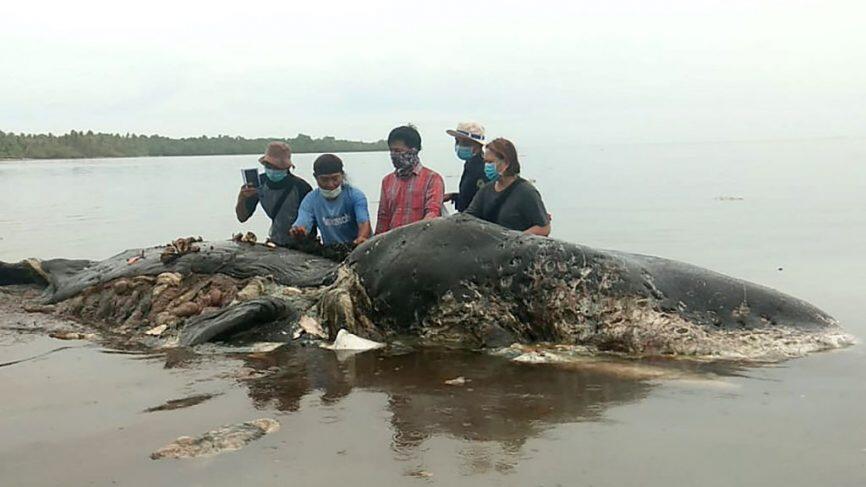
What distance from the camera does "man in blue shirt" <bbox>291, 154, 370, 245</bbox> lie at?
29.6 feet

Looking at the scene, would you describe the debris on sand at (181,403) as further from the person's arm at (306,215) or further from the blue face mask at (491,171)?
the blue face mask at (491,171)

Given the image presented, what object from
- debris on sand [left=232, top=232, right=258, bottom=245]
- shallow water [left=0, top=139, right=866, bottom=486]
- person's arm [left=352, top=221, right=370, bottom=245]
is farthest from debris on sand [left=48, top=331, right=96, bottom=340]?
person's arm [left=352, top=221, right=370, bottom=245]

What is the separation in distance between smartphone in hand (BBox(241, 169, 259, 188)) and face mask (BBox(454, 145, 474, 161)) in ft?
8.01

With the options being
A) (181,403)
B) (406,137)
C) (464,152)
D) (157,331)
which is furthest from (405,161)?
(181,403)

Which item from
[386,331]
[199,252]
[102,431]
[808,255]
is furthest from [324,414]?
[808,255]

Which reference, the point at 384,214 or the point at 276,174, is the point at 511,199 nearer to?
the point at 384,214

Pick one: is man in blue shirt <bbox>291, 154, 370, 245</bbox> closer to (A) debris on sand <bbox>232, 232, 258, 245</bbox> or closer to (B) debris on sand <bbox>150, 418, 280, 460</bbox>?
Answer: (A) debris on sand <bbox>232, 232, 258, 245</bbox>

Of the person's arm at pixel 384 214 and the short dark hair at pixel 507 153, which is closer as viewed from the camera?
the short dark hair at pixel 507 153

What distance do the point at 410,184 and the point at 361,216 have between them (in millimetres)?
670

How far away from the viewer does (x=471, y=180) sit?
9.53 meters

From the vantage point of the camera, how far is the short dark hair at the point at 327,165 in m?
8.91

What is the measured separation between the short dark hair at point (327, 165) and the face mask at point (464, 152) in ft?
4.60

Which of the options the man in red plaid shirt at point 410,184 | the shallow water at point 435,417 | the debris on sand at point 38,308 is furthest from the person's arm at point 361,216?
the debris on sand at point 38,308

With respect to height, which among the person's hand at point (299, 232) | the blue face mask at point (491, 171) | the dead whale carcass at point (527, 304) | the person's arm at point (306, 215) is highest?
the blue face mask at point (491, 171)
